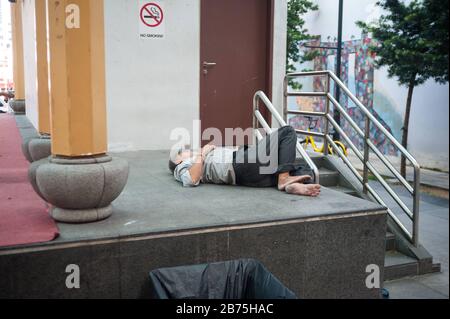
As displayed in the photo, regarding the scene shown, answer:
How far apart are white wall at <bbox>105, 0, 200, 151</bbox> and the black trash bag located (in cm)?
403

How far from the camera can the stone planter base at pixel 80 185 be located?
289 cm

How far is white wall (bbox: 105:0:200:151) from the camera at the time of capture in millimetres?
6402

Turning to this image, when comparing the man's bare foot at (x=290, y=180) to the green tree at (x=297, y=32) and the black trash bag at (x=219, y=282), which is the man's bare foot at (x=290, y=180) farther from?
the green tree at (x=297, y=32)

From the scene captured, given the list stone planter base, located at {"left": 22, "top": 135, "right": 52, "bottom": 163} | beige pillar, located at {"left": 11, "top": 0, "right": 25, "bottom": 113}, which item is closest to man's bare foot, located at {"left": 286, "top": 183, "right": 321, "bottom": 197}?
stone planter base, located at {"left": 22, "top": 135, "right": 52, "bottom": 163}

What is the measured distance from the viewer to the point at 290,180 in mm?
4320

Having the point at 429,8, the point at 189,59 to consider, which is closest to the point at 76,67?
the point at 429,8

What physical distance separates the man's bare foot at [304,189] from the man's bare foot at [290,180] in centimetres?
9

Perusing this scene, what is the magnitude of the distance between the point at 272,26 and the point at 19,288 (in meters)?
5.83

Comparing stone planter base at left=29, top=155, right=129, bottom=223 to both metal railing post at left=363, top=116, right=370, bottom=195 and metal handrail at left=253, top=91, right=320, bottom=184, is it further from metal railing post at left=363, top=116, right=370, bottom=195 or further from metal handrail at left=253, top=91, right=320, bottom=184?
metal railing post at left=363, top=116, right=370, bottom=195

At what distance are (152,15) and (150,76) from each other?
2.84 ft

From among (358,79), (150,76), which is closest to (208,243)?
(150,76)

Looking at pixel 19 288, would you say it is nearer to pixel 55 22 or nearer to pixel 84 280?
pixel 84 280

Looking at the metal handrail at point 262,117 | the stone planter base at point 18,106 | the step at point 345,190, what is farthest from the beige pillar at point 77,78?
the stone planter base at point 18,106

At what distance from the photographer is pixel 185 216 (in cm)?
331
